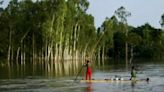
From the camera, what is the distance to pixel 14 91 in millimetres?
36250

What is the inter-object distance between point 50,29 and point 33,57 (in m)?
12.4

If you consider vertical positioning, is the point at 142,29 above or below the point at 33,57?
above

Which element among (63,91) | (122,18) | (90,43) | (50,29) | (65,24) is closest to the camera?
(63,91)

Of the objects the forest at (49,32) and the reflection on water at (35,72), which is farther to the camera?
the forest at (49,32)

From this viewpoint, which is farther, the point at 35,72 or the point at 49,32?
the point at 49,32

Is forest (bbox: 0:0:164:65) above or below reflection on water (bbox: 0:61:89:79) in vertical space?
above

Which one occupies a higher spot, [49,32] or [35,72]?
[49,32]

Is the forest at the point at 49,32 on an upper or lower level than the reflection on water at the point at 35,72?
upper

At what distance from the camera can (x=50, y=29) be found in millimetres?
112312

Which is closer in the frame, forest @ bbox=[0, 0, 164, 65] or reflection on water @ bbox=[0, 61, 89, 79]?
reflection on water @ bbox=[0, 61, 89, 79]

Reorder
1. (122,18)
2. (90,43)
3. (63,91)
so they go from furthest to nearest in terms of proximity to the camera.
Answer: (122,18), (90,43), (63,91)

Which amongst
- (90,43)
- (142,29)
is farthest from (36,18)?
(142,29)

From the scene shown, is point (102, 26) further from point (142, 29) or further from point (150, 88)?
point (150, 88)

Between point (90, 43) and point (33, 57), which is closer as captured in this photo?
point (33, 57)
